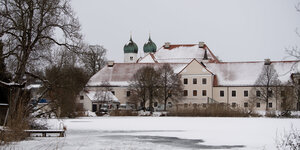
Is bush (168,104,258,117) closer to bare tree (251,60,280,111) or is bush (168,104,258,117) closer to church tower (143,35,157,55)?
bare tree (251,60,280,111)

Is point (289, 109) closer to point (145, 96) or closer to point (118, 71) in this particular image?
point (145, 96)

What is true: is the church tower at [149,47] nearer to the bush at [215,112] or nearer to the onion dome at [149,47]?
the onion dome at [149,47]

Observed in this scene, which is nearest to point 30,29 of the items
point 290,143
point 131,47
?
point 290,143

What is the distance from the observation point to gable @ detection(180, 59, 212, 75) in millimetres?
79438

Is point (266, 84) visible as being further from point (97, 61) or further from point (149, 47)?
point (149, 47)

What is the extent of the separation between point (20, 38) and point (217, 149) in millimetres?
13534

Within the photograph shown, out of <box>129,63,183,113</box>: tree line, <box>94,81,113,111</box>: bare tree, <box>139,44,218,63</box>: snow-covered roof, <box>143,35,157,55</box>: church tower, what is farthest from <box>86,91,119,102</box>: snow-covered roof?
<box>143,35,157,55</box>: church tower

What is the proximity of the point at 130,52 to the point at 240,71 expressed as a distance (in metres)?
37.7

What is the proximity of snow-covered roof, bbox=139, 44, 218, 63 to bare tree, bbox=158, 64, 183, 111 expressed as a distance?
61.2ft

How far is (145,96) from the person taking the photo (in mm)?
72250

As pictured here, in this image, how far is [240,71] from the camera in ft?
267

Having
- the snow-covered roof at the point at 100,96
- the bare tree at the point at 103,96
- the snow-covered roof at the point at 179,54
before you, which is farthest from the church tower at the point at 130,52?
the bare tree at the point at 103,96

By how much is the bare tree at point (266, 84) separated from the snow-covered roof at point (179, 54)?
17.5 metres

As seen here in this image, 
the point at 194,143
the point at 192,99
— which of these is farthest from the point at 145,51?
the point at 194,143
